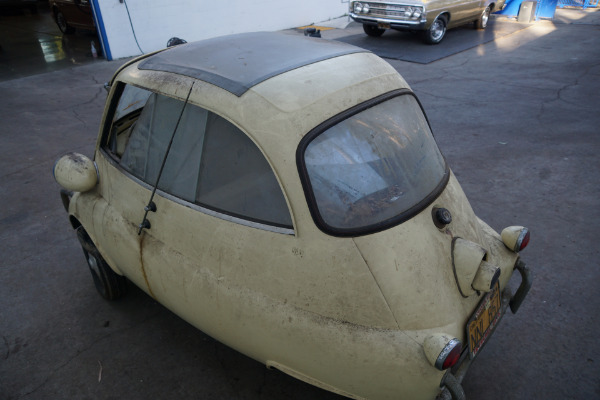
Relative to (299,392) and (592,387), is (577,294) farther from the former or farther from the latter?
(299,392)

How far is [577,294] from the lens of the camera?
3469mm

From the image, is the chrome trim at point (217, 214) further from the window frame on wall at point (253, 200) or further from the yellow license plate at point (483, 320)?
the yellow license plate at point (483, 320)

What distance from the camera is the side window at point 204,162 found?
2.24 m

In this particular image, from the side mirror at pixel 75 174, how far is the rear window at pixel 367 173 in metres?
1.67

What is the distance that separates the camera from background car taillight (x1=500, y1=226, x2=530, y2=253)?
105 inches

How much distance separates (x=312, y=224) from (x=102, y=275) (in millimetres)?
2037

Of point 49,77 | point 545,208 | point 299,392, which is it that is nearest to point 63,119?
point 49,77

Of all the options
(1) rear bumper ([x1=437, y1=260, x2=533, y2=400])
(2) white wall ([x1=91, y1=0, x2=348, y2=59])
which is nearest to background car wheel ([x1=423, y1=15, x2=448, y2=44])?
(2) white wall ([x1=91, y1=0, x2=348, y2=59])

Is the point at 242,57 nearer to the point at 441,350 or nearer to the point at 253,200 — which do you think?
the point at 253,200

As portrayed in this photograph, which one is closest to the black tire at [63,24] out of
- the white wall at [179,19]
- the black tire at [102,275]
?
the white wall at [179,19]

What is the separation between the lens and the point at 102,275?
335cm

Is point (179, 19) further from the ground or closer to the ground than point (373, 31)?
further from the ground

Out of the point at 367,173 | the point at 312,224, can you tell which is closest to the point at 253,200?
the point at 312,224

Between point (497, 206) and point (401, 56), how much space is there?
22.5 feet
